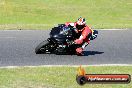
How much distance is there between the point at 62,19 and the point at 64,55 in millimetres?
22031

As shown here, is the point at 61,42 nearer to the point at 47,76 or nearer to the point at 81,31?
the point at 81,31

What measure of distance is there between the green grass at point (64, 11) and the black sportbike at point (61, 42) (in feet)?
65.6

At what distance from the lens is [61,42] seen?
18.4m

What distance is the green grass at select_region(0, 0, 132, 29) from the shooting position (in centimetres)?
4006

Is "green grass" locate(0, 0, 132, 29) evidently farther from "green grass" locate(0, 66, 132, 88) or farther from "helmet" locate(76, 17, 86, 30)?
"green grass" locate(0, 66, 132, 88)

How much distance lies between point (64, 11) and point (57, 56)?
82.6 feet

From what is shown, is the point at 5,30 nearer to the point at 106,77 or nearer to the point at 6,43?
the point at 6,43

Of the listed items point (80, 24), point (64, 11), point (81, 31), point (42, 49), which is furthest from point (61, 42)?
point (64, 11)

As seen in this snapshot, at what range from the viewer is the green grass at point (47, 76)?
492 inches

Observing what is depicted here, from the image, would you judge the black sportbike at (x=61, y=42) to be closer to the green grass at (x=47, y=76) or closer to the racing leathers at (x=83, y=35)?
the racing leathers at (x=83, y=35)

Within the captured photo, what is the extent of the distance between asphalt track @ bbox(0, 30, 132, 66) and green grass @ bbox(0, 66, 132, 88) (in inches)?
63.7

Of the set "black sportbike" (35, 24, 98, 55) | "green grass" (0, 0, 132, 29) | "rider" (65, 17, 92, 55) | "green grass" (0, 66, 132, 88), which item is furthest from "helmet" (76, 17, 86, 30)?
"green grass" (0, 0, 132, 29)

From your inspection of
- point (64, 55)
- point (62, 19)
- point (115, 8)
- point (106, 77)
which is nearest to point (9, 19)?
point (62, 19)

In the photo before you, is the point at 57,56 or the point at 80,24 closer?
the point at 80,24
